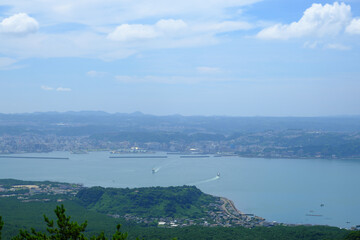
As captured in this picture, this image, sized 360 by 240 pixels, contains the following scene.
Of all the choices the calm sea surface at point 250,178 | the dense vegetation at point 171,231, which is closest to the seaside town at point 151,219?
the calm sea surface at point 250,178

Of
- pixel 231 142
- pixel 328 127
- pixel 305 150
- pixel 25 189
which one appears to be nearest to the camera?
pixel 25 189

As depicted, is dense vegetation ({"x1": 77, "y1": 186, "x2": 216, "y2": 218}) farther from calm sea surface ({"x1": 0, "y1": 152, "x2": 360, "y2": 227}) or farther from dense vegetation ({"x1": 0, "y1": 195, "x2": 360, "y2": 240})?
calm sea surface ({"x1": 0, "y1": 152, "x2": 360, "y2": 227})

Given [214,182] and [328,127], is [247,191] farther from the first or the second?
[328,127]

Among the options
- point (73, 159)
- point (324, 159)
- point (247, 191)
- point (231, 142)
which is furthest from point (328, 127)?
point (247, 191)

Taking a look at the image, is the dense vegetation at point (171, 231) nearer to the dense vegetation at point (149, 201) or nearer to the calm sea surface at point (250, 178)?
the dense vegetation at point (149, 201)

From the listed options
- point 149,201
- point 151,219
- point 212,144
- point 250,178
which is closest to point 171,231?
point 151,219

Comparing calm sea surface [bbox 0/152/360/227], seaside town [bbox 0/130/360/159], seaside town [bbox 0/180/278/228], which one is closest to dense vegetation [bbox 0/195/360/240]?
seaside town [bbox 0/180/278/228]
